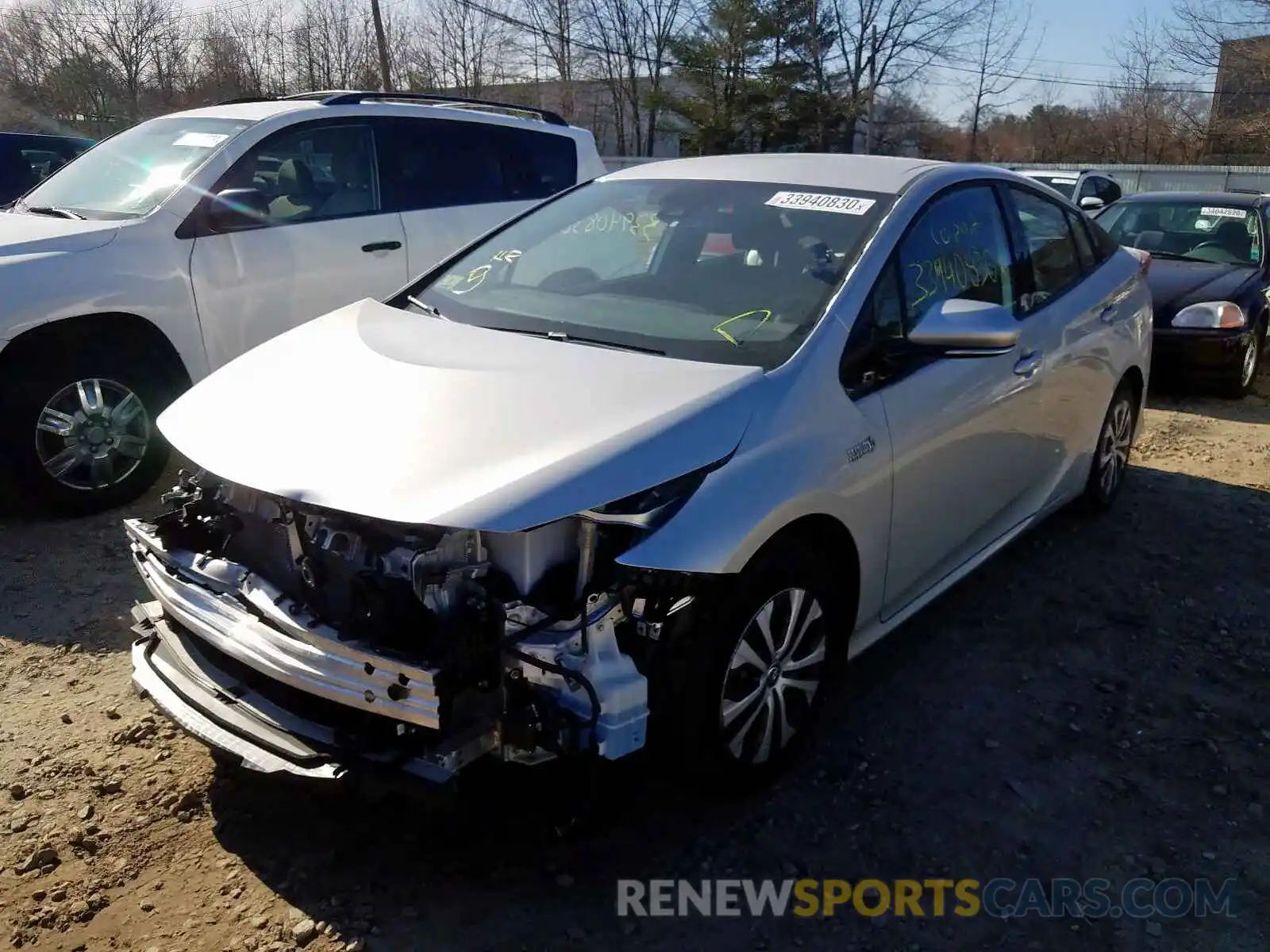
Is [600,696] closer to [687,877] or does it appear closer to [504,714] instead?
[504,714]

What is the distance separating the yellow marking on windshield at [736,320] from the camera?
10.0 ft

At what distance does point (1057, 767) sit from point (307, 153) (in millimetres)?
4989

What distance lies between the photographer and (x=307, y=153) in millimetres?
5887

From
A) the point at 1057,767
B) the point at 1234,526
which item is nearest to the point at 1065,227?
the point at 1234,526

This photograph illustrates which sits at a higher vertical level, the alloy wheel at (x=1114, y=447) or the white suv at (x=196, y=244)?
the white suv at (x=196, y=244)

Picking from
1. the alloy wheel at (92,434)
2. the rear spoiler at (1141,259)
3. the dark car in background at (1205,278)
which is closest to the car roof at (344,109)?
the alloy wheel at (92,434)

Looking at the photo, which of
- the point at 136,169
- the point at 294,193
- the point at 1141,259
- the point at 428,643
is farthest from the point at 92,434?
the point at 1141,259

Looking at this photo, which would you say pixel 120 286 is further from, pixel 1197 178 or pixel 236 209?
pixel 1197 178

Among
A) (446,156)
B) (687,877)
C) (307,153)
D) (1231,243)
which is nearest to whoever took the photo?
(687,877)

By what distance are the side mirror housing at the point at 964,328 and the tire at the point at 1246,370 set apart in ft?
18.7

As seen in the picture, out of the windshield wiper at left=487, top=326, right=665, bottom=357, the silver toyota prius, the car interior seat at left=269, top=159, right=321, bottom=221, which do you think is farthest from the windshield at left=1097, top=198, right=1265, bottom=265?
the windshield wiper at left=487, top=326, right=665, bottom=357

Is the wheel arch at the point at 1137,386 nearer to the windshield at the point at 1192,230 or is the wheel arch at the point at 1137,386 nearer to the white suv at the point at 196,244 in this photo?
the white suv at the point at 196,244

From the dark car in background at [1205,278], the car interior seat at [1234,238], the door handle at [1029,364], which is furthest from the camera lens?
the car interior seat at [1234,238]

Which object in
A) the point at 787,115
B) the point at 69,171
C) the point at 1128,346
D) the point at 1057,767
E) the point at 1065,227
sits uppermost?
the point at 787,115
